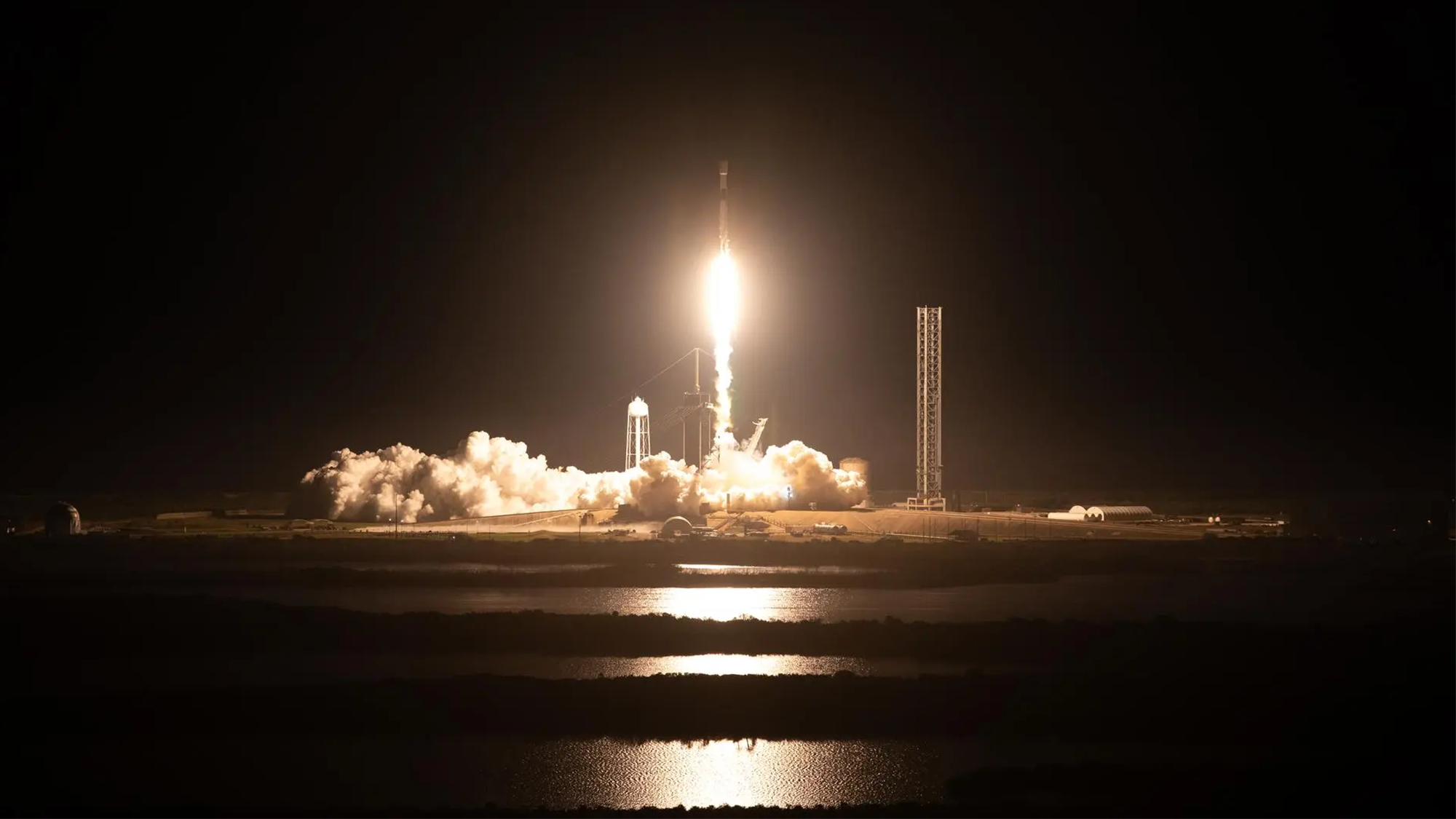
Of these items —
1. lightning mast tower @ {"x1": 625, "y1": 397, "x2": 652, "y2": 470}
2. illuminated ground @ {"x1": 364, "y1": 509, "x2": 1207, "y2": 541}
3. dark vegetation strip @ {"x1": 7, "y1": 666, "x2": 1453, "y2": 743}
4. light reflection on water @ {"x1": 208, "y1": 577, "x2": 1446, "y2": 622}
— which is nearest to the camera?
dark vegetation strip @ {"x1": 7, "y1": 666, "x2": 1453, "y2": 743}

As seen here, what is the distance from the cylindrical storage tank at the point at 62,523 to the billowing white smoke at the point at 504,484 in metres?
11.8

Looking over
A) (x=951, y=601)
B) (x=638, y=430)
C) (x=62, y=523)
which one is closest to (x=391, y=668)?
(x=951, y=601)

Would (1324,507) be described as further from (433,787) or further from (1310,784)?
(433,787)

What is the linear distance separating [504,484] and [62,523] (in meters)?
19.5

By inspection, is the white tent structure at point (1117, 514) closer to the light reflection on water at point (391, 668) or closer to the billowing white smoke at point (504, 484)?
the billowing white smoke at point (504, 484)

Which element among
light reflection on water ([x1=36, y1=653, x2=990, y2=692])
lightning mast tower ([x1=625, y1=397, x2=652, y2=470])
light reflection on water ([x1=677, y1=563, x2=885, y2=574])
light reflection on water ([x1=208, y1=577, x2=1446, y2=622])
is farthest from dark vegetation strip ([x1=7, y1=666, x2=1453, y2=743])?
lightning mast tower ([x1=625, y1=397, x2=652, y2=470])

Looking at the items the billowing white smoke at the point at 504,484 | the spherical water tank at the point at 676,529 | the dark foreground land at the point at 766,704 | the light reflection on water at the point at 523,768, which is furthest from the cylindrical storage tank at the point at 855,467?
the light reflection on water at the point at 523,768

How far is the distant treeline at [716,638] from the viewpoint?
3325 cm

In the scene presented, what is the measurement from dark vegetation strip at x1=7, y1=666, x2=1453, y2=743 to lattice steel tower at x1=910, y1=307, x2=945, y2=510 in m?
36.3

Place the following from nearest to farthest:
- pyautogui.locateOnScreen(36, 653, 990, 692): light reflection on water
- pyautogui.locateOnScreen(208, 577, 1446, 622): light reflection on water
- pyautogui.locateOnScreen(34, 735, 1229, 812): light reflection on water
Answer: pyautogui.locateOnScreen(34, 735, 1229, 812): light reflection on water → pyautogui.locateOnScreen(36, 653, 990, 692): light reflection on water → pyautogui.locateOnScreen(208, 577, 1446, 622): light reflection on water

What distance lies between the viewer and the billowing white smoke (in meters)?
67.9

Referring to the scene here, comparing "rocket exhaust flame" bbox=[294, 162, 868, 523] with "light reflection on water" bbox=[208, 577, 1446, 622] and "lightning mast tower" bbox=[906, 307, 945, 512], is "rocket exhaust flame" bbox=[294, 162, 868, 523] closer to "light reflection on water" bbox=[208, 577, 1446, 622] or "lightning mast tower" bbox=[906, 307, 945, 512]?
"lightning mast tower" bbox=[906, 307, 945, 512]

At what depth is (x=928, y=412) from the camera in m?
67.5

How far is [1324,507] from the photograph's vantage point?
61.6 m
